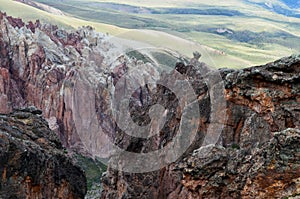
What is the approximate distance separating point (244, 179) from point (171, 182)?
805 inches

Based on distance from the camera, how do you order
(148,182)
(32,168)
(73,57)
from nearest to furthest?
(32,168) → (148,182) → (73,57)

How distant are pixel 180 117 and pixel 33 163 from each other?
1431 centimetres

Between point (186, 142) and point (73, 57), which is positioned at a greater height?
point (186, 142)

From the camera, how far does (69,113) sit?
114938 mm

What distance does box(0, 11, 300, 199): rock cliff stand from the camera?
72.5 ft

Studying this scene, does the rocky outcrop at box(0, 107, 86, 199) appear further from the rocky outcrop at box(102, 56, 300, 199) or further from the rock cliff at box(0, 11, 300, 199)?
the rocky outcrop at box(102, 56, 300, 199)

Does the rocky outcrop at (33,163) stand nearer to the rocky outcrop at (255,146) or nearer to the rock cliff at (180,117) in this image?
the rock cliff at (180,117)

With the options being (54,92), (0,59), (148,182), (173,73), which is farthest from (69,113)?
(148,182)

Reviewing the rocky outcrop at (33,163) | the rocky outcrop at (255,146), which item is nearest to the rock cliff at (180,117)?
the rocky outcrop at (255,146)

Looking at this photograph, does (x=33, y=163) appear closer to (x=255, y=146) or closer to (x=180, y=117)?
(x=180, y=117)

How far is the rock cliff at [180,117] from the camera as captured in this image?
22.1m

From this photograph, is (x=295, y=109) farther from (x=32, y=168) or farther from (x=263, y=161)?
(x=32, y=168)

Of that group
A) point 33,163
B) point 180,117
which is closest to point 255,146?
point 180,117

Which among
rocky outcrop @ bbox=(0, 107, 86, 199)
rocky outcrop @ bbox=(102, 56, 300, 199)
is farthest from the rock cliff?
rocky outcrop @ bbox=(0, 107, 86, 199)
